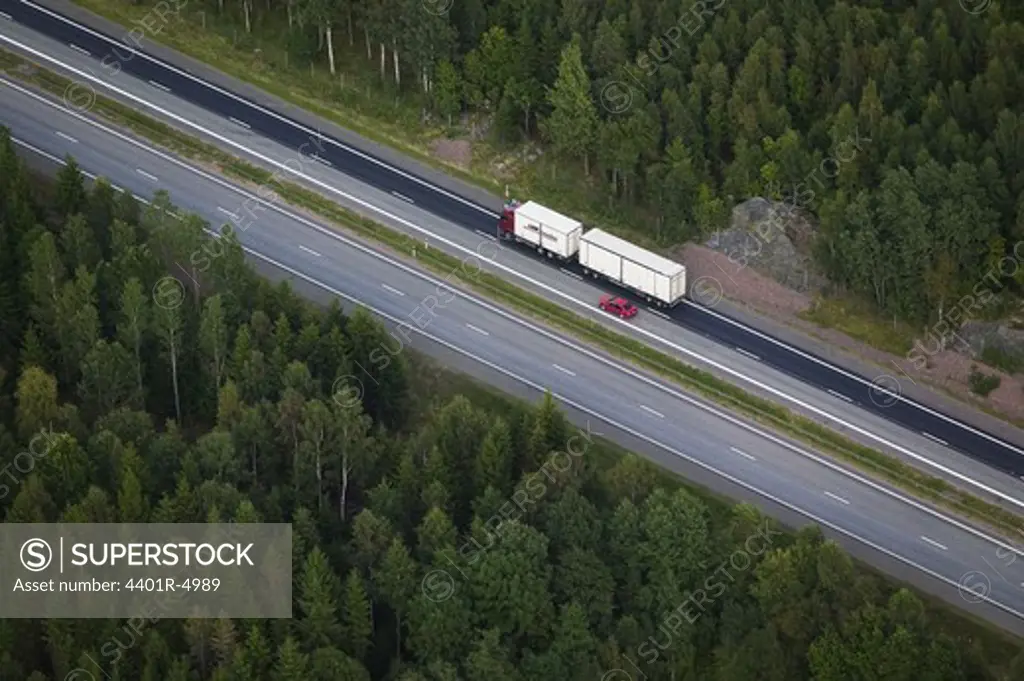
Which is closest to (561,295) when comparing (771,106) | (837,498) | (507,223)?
(507,223)

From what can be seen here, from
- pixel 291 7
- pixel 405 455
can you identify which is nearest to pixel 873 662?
pixel 405 455

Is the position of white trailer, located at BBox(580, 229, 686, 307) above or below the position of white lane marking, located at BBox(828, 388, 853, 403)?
above

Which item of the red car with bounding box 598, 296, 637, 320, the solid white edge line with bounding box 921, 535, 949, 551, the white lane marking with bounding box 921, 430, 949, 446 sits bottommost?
the solid white edge line with bounding box 921, 535, 949, 551

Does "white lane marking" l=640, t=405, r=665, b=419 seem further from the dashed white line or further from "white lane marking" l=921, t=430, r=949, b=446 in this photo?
"white lane marking" l=921, t=430, r=949, b=446

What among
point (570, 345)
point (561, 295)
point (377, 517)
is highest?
point (561, 295)

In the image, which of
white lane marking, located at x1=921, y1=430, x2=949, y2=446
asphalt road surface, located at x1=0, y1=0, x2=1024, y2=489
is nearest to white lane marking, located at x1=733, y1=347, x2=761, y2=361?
asphalt road surface, located at x1=0, y1=0, x2=1024, y2=489

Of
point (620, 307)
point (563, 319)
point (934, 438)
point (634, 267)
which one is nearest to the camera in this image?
point (934, 438)

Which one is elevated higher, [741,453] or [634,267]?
[634,267]

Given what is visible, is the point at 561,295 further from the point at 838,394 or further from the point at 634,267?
the point at 838,394
